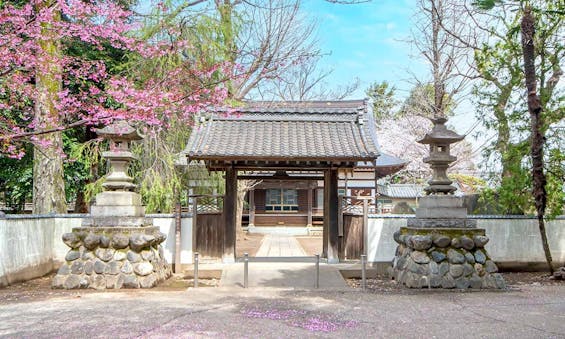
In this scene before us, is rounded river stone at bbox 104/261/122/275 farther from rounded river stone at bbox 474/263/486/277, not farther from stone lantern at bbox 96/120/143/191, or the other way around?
rounded river stone at bbox 474/263/486/277

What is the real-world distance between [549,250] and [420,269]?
161 inches

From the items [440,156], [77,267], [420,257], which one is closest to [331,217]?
[420,257]

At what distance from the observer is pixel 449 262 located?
870 centimetres

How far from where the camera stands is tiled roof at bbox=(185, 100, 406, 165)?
425 inches

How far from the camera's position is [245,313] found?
642cm

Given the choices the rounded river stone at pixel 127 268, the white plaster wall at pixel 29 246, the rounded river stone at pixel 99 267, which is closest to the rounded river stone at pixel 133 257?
the rounded river stone at pixel 127 268

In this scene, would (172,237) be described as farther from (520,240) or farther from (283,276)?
(520,240)

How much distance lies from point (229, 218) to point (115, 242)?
3274mm

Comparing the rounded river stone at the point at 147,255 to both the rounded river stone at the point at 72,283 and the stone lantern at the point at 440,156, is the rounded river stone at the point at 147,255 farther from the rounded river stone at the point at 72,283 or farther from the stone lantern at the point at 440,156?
the stone lantern at the point at 440,156

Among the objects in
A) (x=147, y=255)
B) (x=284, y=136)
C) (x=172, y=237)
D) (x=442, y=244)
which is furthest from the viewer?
(x=284, y=136)

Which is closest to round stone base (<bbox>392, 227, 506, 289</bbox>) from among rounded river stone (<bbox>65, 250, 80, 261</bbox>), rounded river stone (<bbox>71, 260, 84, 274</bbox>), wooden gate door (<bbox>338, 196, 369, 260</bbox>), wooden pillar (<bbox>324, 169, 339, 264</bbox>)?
wooden gate door (<bbox>338, 196, 369, 260</bbox>)

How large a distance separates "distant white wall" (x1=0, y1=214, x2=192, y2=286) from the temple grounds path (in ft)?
5.84

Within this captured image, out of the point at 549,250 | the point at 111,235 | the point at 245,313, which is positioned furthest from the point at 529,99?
the point at 111,235

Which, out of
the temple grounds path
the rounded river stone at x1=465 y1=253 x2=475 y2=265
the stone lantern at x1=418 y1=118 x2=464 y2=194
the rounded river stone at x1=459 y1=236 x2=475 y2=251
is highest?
the stone lantern at x1=418 y1=118 x2=464 y2=194
